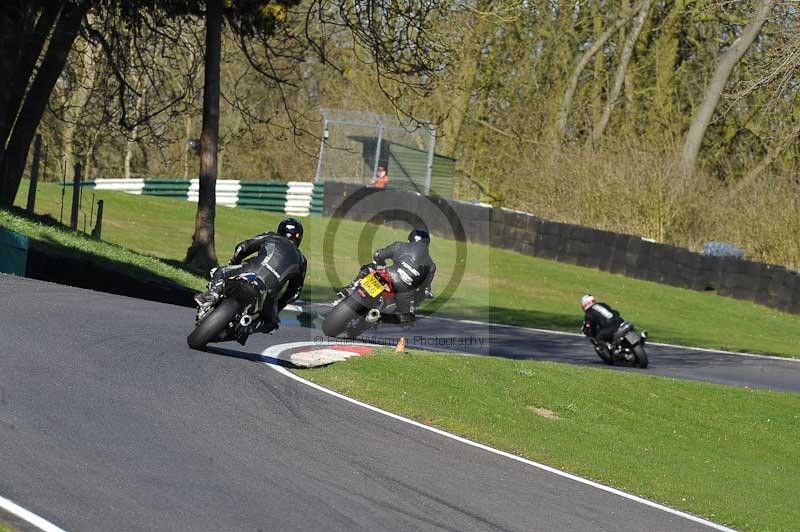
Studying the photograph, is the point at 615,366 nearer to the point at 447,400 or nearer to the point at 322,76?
the point at 447,400

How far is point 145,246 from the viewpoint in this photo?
27.9 metres

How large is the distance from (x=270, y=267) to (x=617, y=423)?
4.23 metres

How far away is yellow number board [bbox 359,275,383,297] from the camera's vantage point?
13.3 meters

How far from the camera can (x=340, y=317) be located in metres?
13.5

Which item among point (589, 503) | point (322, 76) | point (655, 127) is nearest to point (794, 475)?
point (589, 503)

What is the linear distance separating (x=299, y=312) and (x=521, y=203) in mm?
22045

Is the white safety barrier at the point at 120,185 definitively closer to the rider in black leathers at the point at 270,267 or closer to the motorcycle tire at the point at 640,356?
the motorcycle tire at the point at 640,356

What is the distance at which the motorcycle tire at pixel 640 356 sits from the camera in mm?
19000

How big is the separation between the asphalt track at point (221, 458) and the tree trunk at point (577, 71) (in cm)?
3518

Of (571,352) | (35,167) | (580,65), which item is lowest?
(571,352)

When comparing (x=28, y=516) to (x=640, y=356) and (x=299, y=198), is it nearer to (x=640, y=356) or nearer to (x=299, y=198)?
(x=640, y=356)

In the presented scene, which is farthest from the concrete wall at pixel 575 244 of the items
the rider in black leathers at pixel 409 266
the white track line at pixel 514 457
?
the white track line at pixel 514 457

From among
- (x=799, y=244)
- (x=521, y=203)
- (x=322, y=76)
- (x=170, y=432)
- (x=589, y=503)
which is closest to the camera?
(x=170, y=432)

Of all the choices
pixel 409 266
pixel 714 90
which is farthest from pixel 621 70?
pixel 409 266
